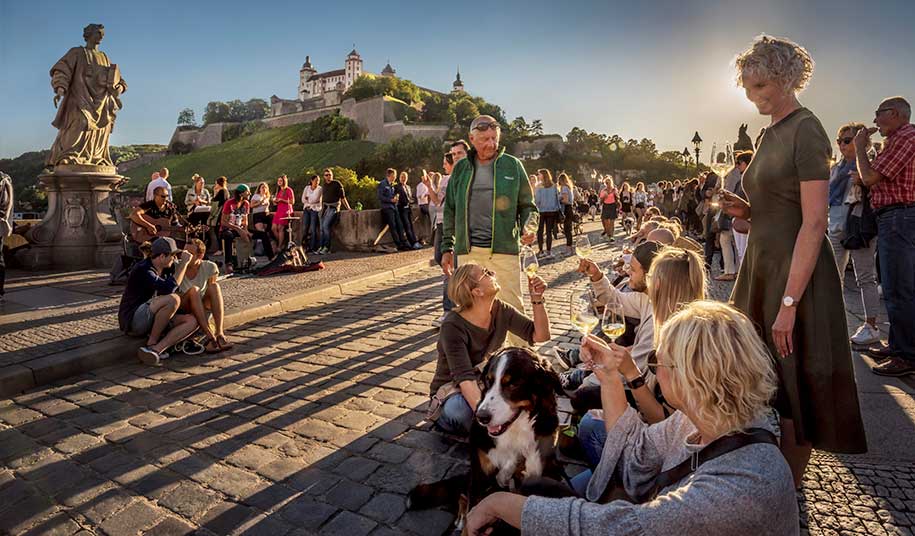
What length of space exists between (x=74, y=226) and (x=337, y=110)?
86.9 meters

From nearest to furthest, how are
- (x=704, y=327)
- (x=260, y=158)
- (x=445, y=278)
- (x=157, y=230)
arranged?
1. (x=704, y=327)
2. (x=445, y=278)
3. (x=157, y=230)
4. (x=260, y=158)

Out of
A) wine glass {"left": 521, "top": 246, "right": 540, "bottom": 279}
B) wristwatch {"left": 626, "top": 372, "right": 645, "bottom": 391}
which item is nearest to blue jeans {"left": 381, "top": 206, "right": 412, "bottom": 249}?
wine glass {"left": 521, "top": 246, "right": 540, "bottom": 279}

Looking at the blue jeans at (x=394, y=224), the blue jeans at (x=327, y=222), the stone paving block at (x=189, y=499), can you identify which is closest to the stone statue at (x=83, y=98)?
the blue jeans at (x=327, y=222)

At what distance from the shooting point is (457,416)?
11.0 feet

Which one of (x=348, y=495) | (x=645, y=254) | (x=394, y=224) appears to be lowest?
(x=348, y=495)

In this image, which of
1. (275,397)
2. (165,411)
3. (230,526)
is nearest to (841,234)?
(275,397)

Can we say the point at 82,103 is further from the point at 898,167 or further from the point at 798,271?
the point at 898,167

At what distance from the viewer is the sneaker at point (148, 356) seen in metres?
5.28

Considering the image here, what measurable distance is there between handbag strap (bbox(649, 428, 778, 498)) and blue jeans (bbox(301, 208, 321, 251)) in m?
13.5

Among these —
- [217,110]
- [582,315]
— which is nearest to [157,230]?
[582,315]

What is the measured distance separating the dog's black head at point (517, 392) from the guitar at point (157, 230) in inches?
328

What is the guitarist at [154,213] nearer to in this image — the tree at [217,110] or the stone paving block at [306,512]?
the stone paving block at [306,512]

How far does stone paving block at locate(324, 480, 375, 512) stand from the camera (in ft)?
9.26

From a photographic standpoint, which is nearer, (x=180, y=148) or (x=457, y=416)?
(x=457, y=416)
